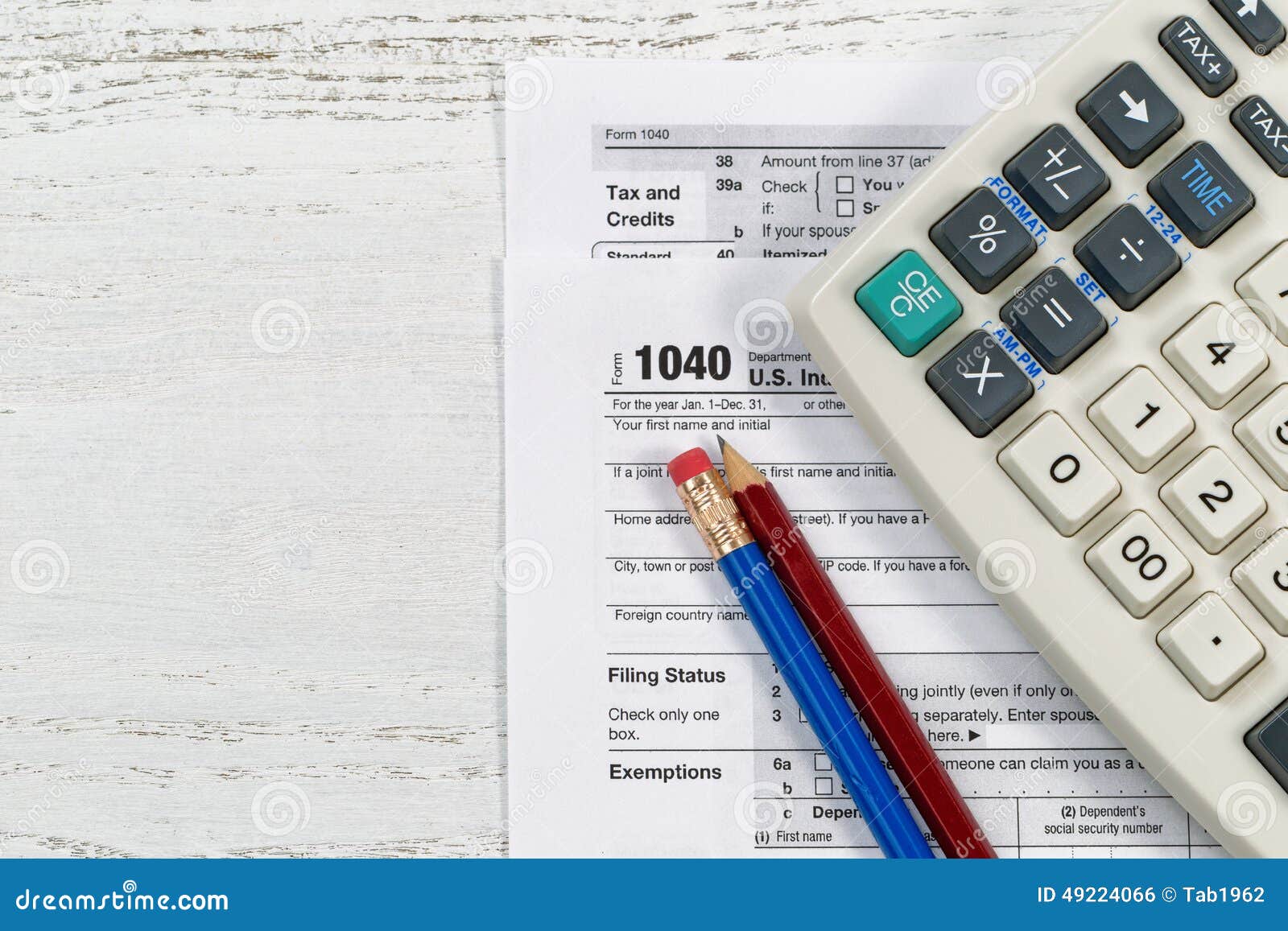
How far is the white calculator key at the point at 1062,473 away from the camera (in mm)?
290

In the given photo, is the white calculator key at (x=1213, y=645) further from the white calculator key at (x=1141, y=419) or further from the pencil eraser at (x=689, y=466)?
the pencil eraser at (x=689, y=466)

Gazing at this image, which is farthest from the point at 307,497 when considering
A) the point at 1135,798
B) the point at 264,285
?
the point at 1135,798

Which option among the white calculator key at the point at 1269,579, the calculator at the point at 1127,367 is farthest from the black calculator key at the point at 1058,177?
the white calculator key at the point at 1269,579

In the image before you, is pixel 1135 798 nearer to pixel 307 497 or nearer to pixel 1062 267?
pixel 1062 267

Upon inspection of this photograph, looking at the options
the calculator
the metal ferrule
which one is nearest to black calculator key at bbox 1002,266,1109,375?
the calculator

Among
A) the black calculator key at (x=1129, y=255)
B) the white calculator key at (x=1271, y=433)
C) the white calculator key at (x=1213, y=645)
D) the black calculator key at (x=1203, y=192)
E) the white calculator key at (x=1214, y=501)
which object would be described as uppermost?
the black calculator key at (x=1203, y=192)

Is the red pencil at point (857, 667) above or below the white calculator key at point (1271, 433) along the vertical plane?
below

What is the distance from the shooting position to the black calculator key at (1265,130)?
29 cm

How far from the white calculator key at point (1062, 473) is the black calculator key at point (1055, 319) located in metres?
0.02

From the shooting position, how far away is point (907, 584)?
0.34m

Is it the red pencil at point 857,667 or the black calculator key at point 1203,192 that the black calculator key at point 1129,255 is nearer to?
the black calculator key at point 1203,192

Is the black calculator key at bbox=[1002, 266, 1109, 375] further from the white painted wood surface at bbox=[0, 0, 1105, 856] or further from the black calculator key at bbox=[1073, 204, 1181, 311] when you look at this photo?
the white painted wood surface at bbox=[0, 0, 1105, 856]

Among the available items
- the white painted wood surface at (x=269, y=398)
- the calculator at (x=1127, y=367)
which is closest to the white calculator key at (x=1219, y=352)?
the calculator at (x=1127, y=367)
